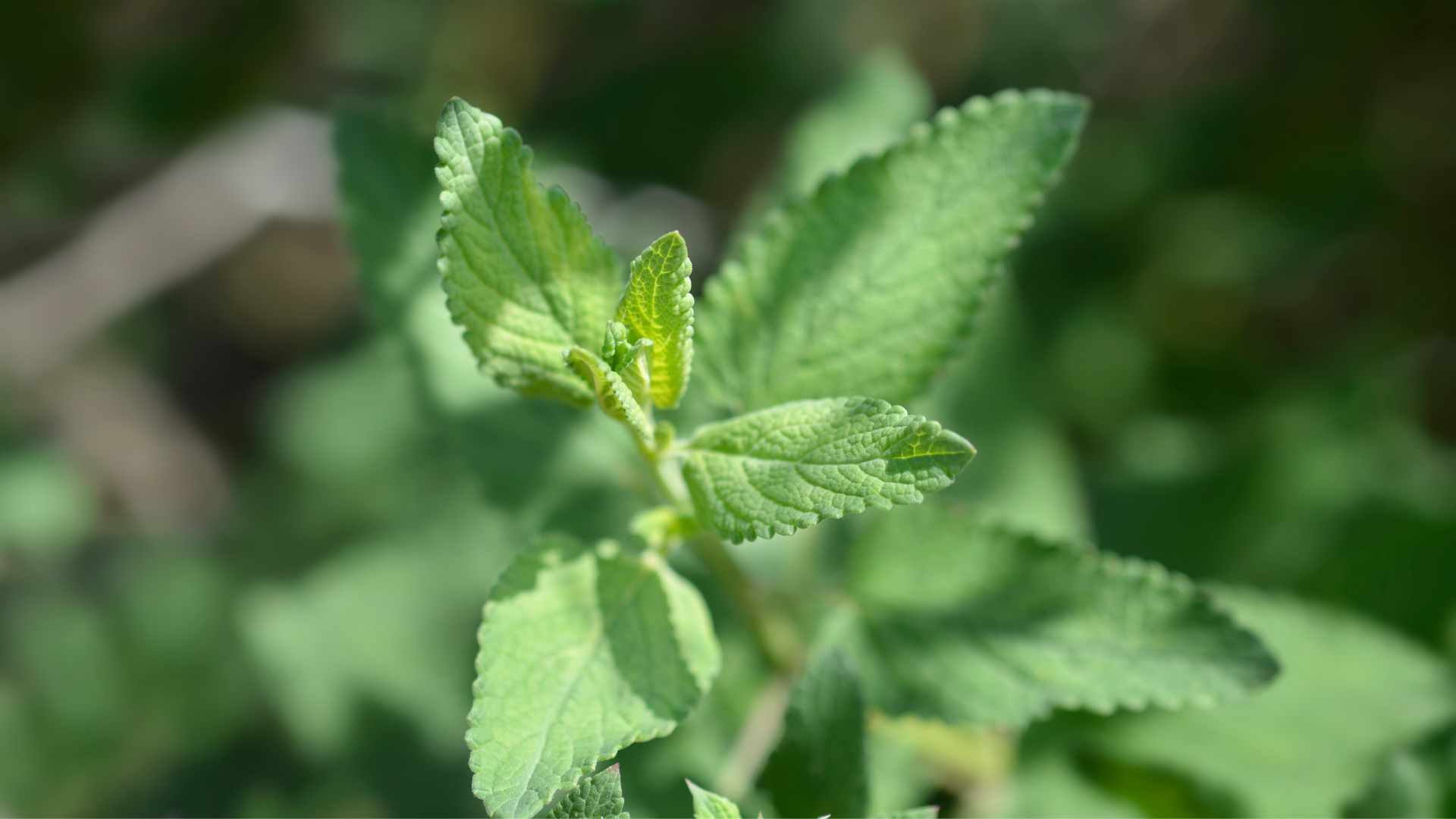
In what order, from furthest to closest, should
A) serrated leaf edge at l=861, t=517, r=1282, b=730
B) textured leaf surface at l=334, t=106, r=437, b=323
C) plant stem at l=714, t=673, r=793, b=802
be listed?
plant stem at l=714, t=673, r=793, b=802, textured leaf surface at l=334, t=106, r=437, b=323, serrated leaf edge at l=861, t=517, r=1282, b=730

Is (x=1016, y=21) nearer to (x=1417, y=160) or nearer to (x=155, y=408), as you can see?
(x=1417, y=160)

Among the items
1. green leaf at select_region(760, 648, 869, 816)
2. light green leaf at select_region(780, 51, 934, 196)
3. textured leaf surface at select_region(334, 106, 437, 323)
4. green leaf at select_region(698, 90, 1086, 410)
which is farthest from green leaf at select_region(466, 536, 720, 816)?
light green leaf at select_region(780, 51, 934, 196)

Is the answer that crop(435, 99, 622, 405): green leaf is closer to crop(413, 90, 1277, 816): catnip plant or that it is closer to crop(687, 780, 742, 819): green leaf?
crop(413, 90, 1277, 816): catnip plant

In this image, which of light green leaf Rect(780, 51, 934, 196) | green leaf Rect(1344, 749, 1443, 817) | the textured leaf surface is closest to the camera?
the textured leaf surface

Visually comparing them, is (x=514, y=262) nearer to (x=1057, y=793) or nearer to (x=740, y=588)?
(x=740, y=588)

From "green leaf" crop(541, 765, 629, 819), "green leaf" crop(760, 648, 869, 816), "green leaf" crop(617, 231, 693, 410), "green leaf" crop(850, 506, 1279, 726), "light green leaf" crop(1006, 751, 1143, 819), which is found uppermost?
"green leaf" crop(617, 231, 693, 410)

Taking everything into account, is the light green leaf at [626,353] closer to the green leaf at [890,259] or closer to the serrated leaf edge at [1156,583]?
the green leaf at [890,259]
